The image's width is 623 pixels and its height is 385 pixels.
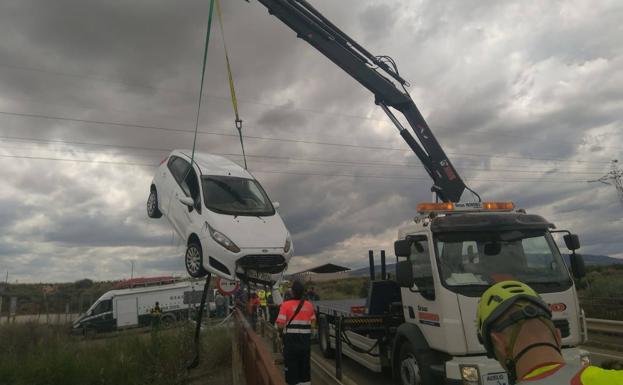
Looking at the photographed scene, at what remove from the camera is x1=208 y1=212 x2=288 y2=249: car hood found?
701cm

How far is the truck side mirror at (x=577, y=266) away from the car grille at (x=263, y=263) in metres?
4.29

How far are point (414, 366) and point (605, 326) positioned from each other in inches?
335

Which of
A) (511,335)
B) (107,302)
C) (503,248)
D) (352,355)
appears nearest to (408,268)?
(503,248)

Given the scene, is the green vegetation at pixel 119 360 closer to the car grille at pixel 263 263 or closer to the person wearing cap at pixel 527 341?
the car grille at pixel 263 263

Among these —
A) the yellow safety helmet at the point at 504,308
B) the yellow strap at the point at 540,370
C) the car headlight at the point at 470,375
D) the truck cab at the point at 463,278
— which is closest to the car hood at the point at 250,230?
the truck cab at the point at 463,278

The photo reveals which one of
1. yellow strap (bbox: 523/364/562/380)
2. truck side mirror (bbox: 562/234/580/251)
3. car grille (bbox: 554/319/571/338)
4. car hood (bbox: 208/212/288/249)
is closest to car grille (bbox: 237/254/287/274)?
car hood (bbox: 208/212/288/249)

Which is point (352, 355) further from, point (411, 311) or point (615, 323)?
point (615, 323)

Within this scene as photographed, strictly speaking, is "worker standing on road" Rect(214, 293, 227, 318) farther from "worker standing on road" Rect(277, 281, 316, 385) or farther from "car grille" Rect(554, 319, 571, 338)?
"car grille" Rect(554, 319, 571, 338)

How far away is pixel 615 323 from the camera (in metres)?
11.4

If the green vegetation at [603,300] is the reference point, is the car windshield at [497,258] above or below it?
above

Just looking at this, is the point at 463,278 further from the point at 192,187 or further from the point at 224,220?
the point at 192,187

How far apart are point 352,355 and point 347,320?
146cm

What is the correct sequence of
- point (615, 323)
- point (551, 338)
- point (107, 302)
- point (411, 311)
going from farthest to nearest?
point (107, 302) → point (615, 323) → point (411, 311) → point (551, 338)

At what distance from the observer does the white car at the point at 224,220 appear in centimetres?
695
